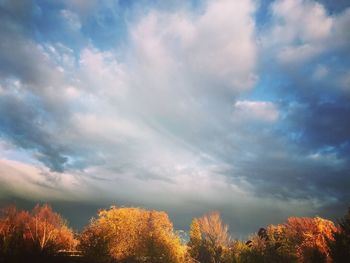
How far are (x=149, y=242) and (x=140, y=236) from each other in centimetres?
238

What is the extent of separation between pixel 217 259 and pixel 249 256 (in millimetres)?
25729

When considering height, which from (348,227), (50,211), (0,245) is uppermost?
(50,211)

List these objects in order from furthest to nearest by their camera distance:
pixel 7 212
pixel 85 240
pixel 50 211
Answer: pixel 50 211 < pixel 7 212 < pixel 85 240

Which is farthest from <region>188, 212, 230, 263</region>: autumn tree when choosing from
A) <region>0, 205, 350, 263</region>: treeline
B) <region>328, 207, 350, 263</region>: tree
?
<region>328, 207, 350, 263</region>: tree

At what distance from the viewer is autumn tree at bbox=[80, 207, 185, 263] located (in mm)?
57844

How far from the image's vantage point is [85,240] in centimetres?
4581

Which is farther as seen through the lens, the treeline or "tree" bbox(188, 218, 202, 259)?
"tree" bbox(188, 218, 202, 259)

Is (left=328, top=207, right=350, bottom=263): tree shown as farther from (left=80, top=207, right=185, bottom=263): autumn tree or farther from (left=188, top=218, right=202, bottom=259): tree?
(left=188, top=218, right=202, bottom=259): tree

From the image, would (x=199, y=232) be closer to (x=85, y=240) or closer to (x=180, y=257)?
(x=180, y=257)

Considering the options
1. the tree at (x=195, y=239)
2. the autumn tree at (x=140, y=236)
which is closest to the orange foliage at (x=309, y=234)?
the autumn tree at (x=140, y=236)

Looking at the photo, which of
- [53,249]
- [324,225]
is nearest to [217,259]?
[324,225]

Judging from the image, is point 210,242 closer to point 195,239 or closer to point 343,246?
point 195,239

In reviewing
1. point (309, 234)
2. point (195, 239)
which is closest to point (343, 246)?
point (309, 234)

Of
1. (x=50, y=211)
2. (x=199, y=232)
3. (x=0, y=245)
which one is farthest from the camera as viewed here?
(x=50, y=211)
